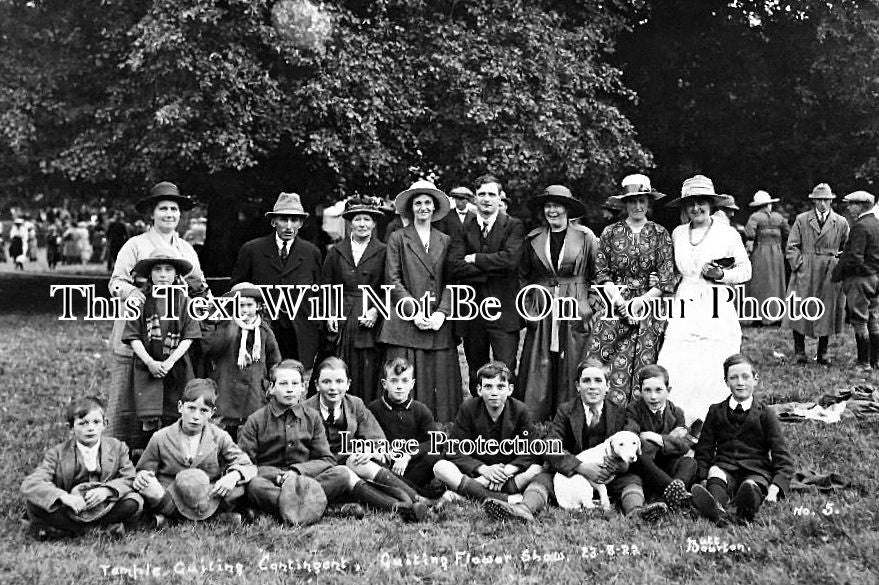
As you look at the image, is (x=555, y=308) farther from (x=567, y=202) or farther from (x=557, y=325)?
(x=567, y=202)

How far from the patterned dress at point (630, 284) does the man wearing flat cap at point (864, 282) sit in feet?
13.3

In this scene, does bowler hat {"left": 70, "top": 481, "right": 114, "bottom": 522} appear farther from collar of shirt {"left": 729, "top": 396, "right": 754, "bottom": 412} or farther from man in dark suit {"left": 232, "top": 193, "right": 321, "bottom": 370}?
collar of shirt {"left": 729, "top": 396, "right": 754, "bottom": 412}

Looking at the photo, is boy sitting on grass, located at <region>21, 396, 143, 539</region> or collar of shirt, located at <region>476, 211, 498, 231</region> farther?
collar of shirt, located at <region>476, 211, 498, 231</region>

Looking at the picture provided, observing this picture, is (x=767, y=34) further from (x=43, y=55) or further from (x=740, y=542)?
(x=740, y=542)

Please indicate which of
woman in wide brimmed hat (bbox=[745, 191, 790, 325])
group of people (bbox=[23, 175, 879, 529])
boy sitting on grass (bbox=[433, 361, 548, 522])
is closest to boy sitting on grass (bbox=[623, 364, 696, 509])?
group of people (bbox=[23, 175, 879, 529])

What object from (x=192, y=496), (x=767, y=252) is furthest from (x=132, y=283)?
(x=767, y=252)

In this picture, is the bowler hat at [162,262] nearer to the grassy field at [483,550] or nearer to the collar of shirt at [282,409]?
the collar of shirt at [282,409]

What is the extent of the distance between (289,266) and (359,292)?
0.60m

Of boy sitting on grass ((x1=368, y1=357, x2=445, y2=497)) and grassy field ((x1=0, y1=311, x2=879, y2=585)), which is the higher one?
boy sitting on grass ((x1=368, y1=357, x2=445, y2=497))

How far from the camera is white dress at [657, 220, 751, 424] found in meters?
7.09

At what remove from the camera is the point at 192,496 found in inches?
216

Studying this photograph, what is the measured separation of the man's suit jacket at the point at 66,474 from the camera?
514cm

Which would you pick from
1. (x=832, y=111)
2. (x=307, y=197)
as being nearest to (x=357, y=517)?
(x=307, y=197)

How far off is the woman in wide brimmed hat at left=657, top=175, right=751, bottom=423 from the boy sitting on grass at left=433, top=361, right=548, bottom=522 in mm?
1497
